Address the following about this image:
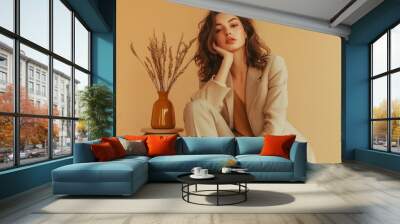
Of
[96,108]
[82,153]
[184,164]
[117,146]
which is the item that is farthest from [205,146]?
[96,108]

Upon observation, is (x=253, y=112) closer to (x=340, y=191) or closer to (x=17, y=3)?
(x=340, y=191)

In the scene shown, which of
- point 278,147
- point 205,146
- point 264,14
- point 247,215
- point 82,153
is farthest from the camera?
point 264,14

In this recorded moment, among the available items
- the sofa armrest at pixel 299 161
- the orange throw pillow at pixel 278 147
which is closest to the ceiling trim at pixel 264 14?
the orange throw pillow at pixel 278 147

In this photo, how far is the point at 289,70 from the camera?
8.91 m

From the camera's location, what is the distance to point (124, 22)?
8695mm

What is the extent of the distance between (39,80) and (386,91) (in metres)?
6.93

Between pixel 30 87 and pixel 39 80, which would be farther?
pixel 39 80

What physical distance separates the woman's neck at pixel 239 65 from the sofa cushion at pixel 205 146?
231 cm

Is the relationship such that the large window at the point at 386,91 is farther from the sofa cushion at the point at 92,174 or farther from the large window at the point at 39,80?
the large window at the point at 39,80

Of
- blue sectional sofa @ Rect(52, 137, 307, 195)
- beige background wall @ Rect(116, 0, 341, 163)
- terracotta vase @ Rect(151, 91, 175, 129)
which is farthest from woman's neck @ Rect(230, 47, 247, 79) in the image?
blue sectional sofa @ Rect(52, 137, 307, 195)

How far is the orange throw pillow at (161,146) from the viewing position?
6.57 m

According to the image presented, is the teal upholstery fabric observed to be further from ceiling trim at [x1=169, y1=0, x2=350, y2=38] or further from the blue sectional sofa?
ceiling trim at [x1=169, y1=0, x2=350, y2=38]

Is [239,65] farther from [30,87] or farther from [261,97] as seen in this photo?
[30,87]

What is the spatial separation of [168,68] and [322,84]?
3594 millimetres
